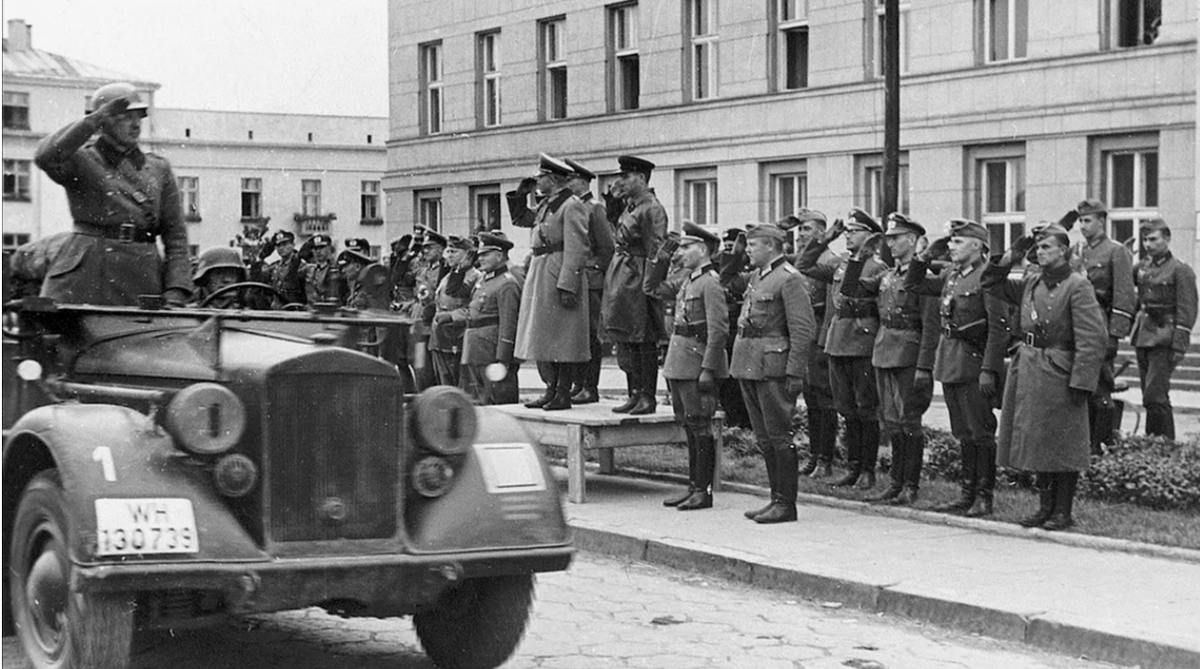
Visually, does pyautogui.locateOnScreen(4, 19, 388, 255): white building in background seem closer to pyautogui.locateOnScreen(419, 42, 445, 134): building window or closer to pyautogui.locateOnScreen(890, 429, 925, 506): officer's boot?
pyautogui.locateOnScreen(419, 42, 445, 134): building window

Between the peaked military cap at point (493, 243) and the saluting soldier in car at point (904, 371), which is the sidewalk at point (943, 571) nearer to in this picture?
the saluting soldier in car at point (904, 371)

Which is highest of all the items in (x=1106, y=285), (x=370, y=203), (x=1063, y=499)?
(x=370, y=203)

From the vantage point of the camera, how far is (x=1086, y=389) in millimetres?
9781

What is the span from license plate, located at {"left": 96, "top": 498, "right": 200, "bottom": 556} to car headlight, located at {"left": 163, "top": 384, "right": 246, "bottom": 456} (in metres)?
0.23

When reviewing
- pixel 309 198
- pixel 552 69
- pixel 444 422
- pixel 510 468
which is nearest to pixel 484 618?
pixel 510 468

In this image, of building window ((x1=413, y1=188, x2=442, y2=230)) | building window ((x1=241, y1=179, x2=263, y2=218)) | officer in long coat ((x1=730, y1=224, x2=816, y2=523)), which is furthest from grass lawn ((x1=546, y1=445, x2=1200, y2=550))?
building window ((x1=413, y1=188, x2=442, y2=230))

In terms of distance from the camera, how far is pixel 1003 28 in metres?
25.2

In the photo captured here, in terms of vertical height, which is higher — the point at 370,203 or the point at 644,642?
the point at 370,203

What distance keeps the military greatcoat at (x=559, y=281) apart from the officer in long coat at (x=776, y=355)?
1.97 metres

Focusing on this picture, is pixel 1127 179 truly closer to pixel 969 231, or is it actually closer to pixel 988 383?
pixel 969 231

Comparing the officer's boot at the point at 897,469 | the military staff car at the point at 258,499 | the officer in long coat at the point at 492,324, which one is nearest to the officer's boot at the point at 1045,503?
the officer's boot at the point at 897,469

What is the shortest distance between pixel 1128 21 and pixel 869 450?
13.7 meters

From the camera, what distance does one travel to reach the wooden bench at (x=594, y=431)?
11727 millimetres

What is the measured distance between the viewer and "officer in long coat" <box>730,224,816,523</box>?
10680 mm
